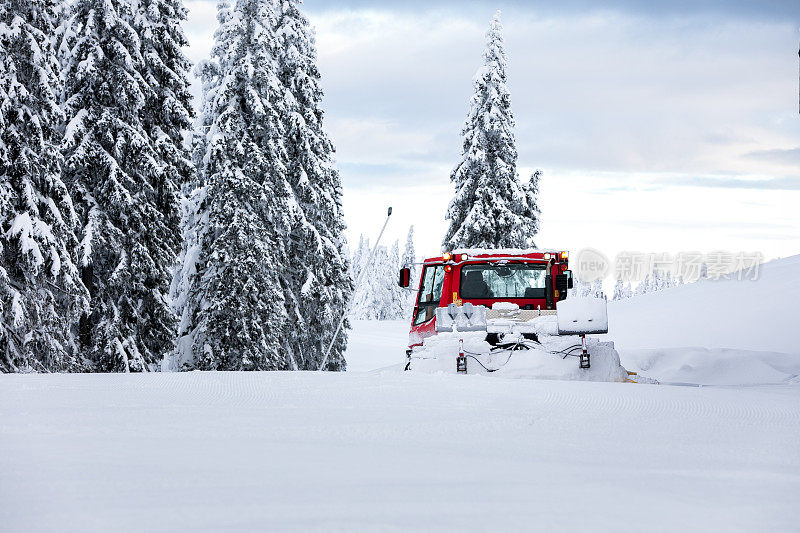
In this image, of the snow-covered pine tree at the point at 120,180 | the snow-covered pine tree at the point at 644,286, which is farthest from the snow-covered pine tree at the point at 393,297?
the snow-covered pine tree at the point at 120,180

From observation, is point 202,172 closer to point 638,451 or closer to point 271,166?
point 271,166

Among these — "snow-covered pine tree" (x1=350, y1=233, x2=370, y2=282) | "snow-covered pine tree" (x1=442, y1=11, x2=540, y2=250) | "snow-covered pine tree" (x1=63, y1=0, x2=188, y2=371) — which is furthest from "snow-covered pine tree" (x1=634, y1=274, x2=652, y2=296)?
"snow-covered pine tree" (x1=63, y1=0, x2=188, y2=371)

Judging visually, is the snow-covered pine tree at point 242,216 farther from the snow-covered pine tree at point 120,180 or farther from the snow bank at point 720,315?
the snow bank at point 720,315

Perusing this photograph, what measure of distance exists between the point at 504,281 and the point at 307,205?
16.8m

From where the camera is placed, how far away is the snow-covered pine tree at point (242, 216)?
24391mm

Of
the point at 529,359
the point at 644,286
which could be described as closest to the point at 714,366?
the point at 529,359

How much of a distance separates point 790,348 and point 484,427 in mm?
22468

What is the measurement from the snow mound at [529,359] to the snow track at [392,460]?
2.65m

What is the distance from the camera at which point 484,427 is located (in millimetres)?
5836

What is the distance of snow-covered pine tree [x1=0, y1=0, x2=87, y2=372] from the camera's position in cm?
1847

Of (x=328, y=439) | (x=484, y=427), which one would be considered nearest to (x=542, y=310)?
(x=484, y=427)

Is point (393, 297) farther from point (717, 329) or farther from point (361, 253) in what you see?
point (717, 329)

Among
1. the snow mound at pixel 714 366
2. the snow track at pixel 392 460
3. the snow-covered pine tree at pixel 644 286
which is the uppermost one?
the snow-covered pine tree at pixel 644 286
